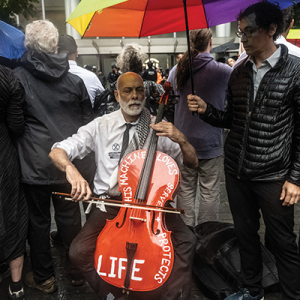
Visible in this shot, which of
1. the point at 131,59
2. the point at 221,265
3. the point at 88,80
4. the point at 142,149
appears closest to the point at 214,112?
the point at 142,149

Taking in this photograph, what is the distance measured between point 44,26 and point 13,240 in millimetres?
1598

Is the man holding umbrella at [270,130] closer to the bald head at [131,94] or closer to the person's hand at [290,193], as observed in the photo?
the person's hand at [290,193]

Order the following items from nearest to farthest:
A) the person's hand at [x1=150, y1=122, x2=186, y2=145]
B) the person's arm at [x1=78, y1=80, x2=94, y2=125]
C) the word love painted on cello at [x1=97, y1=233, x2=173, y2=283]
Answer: the word love painted on cello at [x1=97, y1=233, x2=173, y2=283]
the person's hand at [x1=150, y1=122, x2=186, y2=145]
the person's arm at [x1=78, y1=80, x2=94, y2=125]

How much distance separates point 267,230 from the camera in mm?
2025

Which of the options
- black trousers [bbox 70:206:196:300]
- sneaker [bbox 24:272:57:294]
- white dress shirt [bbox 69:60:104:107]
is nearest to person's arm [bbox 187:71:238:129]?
black trousers [bbox 70:206:196:300]

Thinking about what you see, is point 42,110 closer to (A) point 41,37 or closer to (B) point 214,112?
(A) point 41,37

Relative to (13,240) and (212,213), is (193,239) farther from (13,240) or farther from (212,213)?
(13,240)

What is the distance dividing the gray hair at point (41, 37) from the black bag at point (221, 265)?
6.24 ft

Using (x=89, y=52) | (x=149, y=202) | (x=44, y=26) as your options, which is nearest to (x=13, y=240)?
(x=149, y=202)

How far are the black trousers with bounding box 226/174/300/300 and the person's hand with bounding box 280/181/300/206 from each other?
42 millimetres

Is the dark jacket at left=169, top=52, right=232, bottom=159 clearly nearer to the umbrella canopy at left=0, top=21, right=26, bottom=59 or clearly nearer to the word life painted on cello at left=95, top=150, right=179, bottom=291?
the word life painted on cello at left=95, top=150, right=179, bottom=291

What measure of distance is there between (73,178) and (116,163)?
1.67 ft

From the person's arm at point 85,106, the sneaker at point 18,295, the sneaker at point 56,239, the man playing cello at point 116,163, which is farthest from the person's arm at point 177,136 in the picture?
the sneaker at point 56,239

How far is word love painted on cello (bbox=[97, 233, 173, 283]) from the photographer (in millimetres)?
1731
